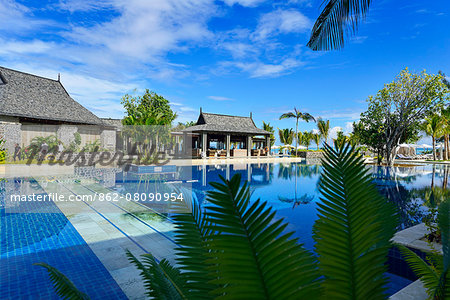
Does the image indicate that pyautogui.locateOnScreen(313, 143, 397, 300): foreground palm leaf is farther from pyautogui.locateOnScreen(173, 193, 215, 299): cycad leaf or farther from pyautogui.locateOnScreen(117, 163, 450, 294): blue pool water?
pyautogui.locateOnScreen(117, 163, 450, 294): blue pool water

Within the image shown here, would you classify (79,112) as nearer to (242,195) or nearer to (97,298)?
(97,298)

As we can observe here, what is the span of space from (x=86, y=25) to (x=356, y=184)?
32185 millimetres

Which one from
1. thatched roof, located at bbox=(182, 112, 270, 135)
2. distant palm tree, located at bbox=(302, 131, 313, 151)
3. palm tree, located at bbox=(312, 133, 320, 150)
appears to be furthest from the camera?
distant palm tree, located at bbox=(302, 131, 313, 151)

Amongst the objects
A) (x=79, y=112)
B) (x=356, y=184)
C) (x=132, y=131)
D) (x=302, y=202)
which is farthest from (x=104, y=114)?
(x=356, y=184)

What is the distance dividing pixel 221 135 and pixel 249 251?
112 ft

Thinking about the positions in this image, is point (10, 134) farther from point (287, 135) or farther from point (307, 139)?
point (307, 139)

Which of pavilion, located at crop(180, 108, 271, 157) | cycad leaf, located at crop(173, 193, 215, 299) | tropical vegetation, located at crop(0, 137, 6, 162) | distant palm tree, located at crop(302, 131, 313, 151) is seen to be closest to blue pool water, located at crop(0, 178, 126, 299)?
cycad leaf, located at crop(173, 193, 215, 299)

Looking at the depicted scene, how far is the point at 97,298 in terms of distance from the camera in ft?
12.7

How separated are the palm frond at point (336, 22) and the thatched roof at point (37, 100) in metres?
23.0

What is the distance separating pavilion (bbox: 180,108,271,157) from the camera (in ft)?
101

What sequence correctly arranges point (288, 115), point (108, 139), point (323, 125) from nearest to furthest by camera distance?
point (108, 139) < point (288, 115) < point (323, 125)

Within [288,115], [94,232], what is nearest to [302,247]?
[94,232]

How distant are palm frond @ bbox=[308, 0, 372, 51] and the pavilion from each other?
76.2 feet

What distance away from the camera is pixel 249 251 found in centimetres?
55
